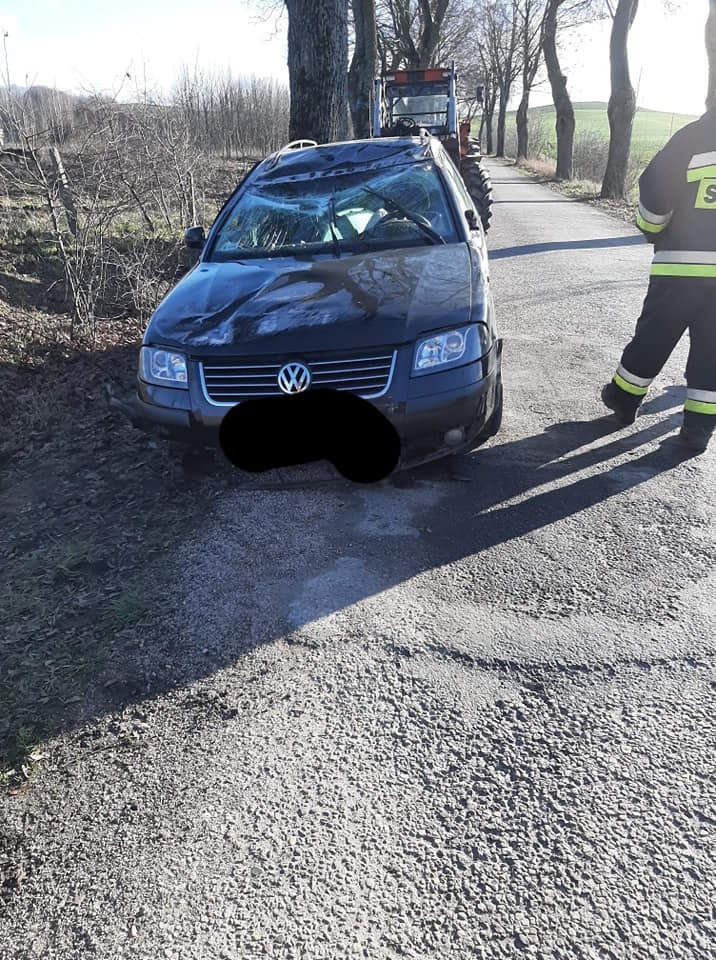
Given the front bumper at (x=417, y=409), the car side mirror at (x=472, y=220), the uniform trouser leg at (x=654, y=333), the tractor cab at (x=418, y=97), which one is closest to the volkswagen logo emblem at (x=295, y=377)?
the front bumper at (x=417, y=409)

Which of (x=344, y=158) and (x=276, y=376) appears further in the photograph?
(x=344, y=158)

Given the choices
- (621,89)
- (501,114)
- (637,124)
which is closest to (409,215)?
(621,89)

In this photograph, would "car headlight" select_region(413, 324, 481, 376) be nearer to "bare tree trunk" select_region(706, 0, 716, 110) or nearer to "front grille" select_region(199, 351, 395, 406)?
"front grille" select_region(199, 351, 395, 406)

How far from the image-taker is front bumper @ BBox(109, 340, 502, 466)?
3.10 metres

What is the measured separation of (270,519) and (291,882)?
76.1 inches

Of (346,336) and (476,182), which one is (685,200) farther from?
(476,182)

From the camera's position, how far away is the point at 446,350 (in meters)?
3.17

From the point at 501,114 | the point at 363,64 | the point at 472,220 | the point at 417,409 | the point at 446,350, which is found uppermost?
the point at 501,114

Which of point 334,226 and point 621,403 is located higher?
point 334,226

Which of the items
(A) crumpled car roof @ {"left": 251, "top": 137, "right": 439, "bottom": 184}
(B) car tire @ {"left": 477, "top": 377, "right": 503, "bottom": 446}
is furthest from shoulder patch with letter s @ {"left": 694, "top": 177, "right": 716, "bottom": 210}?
(A) crumpled car roof @ {"left": 251, "top": 137, "right": 439, "bottom": 184}

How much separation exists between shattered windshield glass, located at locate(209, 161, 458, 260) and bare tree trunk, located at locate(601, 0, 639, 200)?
47.6 ft

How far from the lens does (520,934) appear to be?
1.61 metres

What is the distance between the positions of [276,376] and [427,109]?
15.5m

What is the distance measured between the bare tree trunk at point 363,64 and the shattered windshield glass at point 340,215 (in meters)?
15.3
